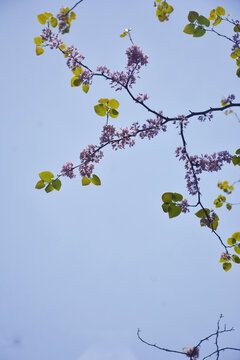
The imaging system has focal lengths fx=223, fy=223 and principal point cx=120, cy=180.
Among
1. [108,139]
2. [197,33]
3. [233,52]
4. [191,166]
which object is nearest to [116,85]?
[108,139]

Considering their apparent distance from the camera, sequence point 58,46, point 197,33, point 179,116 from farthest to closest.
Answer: point 58,46
point 179,116
point 197,33

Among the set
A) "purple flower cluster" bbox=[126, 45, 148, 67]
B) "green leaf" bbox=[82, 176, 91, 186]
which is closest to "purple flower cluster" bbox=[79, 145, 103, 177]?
"green leaf" bbox=[82, 176, 91, 186]

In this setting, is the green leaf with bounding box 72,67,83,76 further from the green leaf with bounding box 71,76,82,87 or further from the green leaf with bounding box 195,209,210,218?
the green leaf with bounding box 195,209,210,218

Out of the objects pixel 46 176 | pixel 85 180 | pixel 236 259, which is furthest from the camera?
pixel 236 259

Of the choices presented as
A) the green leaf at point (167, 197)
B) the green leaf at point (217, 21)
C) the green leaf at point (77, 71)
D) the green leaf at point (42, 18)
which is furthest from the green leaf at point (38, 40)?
the green leaf at point (167, 197)

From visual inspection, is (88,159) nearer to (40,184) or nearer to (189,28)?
(40,184)

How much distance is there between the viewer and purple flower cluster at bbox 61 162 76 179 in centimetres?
323

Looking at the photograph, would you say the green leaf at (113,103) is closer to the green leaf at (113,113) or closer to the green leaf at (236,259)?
the green leaf at (113,113)

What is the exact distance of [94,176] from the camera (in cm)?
303

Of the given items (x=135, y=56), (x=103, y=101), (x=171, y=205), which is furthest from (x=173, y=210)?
(x=135, y=56)

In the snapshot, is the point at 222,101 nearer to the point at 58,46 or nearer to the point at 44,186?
the point at 58,46

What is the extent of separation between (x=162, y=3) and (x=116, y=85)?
121 cm

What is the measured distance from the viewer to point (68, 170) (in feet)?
10.6

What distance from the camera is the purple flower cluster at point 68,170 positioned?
3229mm
